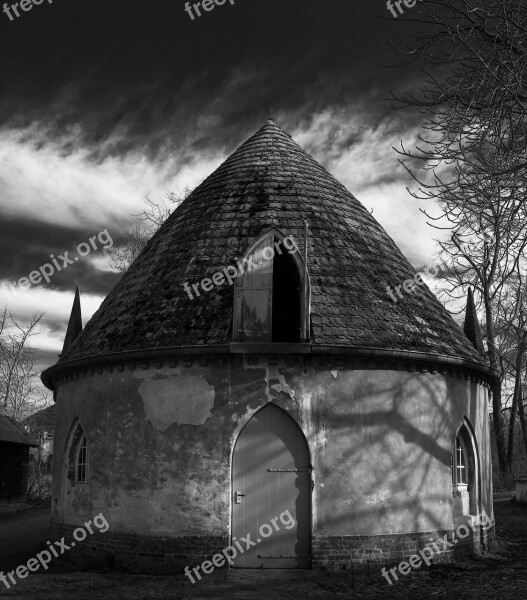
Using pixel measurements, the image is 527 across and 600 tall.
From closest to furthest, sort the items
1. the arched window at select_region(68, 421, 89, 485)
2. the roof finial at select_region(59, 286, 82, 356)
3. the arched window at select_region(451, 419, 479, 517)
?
the arched window at select_region(451, 419, 479, 517) < the arched window at select_region(68, 421, 89, 485) < the roof finial at select_region(59, 286, 82, 356)

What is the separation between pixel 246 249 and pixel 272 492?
435 centimetres

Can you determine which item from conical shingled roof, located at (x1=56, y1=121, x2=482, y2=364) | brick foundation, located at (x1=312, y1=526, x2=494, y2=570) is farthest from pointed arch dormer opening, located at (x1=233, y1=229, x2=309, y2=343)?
brick foundation, located at (x1=312, y1=526, x2=494, y2=570)

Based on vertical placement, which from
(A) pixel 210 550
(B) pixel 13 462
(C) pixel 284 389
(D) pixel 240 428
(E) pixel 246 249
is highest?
(E) pixel 246 249

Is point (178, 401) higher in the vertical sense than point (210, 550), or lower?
higher

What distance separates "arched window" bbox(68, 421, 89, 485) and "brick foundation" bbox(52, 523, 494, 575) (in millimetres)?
1449

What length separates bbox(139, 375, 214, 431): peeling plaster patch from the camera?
1141cm

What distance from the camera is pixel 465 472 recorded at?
1295 centimetres

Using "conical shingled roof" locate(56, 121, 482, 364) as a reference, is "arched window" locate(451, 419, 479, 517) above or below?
below

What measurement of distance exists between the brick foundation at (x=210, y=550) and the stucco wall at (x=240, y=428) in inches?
5.3

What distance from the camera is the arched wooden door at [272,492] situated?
11047mm

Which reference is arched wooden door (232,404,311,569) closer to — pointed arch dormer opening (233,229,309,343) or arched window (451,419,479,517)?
pointed arch dormer opening (233,229,309,343)

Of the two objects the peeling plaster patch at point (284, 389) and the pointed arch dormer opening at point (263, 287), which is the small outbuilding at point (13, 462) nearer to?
the pointed arch dormer opening at point (263, 287)

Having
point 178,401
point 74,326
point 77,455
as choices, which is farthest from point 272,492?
point 74,326

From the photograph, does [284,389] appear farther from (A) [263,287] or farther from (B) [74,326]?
(B) [74,326]
